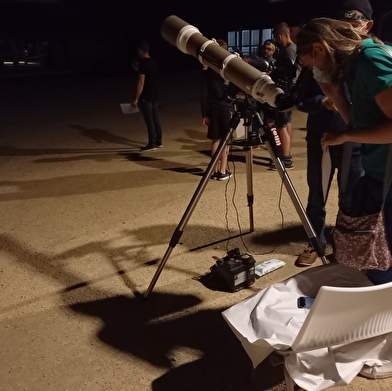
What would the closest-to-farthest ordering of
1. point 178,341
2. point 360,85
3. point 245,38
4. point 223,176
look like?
point 360,85
point 178,341
point 223,176
point 245,38

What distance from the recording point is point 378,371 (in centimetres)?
173

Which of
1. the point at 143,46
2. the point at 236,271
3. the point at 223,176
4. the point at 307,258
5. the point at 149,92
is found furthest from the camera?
the point at 149,92

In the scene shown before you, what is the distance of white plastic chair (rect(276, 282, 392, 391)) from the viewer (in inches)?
46.9

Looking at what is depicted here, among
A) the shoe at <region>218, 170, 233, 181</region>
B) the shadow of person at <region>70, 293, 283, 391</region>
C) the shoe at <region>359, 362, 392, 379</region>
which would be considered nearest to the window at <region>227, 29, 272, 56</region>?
the shoe at <region>218, 170, 233, 181</region>

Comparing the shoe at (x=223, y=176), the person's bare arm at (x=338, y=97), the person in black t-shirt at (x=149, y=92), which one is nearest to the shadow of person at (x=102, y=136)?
the person in black t-shirt at (x=149, y=92)

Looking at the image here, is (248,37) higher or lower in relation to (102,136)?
higher

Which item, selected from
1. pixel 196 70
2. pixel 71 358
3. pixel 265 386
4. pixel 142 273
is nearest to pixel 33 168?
pixel 142 273

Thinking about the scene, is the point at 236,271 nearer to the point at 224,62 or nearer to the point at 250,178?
the point at 250,178

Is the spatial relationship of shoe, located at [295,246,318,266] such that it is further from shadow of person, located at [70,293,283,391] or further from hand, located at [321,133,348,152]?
hand, located at [321,133,348,152]

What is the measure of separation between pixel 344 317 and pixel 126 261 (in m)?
1.98

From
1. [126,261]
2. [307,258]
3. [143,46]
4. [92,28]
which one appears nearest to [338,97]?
[307,258]

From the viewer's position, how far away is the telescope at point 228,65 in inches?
67.2

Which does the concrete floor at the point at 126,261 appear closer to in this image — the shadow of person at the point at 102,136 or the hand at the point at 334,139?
the shadow of person at the point at 102,136

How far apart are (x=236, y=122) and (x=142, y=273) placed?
4.22 feet
